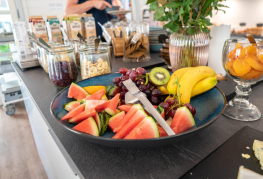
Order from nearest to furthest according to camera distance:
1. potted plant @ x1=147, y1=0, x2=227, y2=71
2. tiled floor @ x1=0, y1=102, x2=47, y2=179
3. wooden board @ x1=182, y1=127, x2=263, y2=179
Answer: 1. wooden board @ x1=182, y1=127, x2=263, y2=179
2. potted plant @ x1=147, y1=0, x2=227, y2=71
3. tiled floor @ x1=0, y1=102, x2=47, y2=179

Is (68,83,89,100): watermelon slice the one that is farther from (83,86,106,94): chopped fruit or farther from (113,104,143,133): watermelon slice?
(113,104,143,133): watermelon slice

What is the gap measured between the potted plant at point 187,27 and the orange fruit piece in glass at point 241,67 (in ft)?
0.86

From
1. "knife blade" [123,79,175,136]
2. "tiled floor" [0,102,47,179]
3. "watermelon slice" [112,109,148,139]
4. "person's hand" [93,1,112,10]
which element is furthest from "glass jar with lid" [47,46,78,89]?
"person's hand" [93,1,112,10]

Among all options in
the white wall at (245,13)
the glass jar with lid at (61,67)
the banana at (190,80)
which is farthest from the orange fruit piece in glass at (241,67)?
the white wall at (245,13)

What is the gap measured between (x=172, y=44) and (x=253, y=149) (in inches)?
25.3

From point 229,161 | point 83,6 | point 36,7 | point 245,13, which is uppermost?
point 36,7

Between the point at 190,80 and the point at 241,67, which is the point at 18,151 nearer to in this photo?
the point at 190,80

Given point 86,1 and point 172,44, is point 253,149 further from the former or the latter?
point 86,1

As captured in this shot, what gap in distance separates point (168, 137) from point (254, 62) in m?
0.41

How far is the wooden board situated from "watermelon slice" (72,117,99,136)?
0.24 metres

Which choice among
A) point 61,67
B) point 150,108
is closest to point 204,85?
point 150,108

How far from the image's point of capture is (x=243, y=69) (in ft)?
1.97

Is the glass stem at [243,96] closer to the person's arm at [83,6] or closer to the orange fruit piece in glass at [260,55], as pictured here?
the orange fruit piece in glass at [260,55]

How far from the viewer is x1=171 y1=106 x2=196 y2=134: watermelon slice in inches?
18.8
